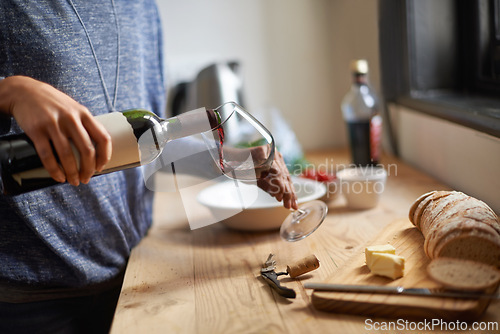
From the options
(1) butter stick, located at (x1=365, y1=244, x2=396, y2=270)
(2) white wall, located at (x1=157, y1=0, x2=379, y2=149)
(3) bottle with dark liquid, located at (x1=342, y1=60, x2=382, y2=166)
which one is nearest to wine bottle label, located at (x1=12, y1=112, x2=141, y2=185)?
(1) butter stick, located at (x1=365, y1=244, x2=396, y2=270)

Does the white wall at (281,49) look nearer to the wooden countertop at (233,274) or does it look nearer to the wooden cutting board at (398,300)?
the wooden countertop at (233,274)

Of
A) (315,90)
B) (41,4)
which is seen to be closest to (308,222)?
(41,4)

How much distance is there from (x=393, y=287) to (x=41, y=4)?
0.72 metres

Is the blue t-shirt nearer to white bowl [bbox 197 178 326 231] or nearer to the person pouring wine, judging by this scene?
the person pouring wine

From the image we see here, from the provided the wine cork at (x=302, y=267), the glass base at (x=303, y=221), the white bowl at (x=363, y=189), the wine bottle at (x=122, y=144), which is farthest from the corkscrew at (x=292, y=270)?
the white bowl at (x=363, y=189)

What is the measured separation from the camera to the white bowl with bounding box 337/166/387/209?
1.11 meters

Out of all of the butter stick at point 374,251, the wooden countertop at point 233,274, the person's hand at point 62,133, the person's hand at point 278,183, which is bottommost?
the wooden countertop at point 233,274

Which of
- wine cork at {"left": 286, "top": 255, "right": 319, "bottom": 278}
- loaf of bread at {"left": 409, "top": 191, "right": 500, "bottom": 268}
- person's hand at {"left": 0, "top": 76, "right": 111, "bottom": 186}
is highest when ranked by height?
person's hand at {"left": 0, "top": 76, "right": 111, "bottom": 186}

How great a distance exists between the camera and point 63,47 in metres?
0.89

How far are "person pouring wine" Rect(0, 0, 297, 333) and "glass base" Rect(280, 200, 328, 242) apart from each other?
4cm

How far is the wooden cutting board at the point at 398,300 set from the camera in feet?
1.99

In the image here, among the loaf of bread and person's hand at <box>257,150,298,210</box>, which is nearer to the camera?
the loaf of bread

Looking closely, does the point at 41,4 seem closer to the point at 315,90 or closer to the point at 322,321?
the point at 322,321

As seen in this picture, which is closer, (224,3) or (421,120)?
(421,120)
